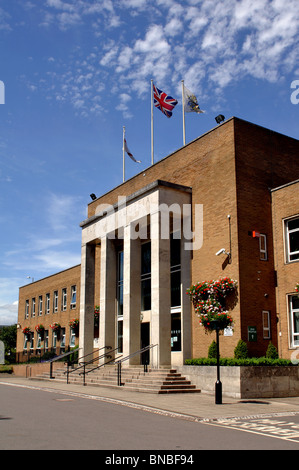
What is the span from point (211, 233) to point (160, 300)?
3766 mm

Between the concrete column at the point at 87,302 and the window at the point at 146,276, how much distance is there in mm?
3950

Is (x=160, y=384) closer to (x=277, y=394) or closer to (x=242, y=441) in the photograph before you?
(x=277, y=394)

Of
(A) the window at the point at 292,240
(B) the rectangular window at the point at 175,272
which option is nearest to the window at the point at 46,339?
(B) the rectangular window at the point at 175,272

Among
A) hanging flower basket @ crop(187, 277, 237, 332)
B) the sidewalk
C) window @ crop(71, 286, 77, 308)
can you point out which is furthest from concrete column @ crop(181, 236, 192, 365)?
window @ crop(71, 286, 77, 308)

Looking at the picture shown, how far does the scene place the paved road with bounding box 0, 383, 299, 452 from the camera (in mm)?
8484

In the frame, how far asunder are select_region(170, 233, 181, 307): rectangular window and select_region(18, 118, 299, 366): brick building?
0.06 metres

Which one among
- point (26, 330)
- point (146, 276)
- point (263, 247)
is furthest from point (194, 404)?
point (26, 330)

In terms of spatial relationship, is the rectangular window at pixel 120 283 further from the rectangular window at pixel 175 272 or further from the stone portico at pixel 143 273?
the rectangular window at pixel 175 272

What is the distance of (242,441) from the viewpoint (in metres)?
9.32

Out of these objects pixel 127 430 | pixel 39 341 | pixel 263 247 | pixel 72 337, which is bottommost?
pixel 127 430

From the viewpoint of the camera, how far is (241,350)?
64.3 ft

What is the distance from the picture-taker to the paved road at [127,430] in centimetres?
848

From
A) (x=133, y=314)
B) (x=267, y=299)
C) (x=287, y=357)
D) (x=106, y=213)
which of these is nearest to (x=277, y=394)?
(x=287, y=357)

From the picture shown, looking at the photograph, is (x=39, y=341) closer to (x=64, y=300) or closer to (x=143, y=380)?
(x=64, y=300)
